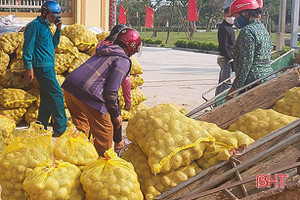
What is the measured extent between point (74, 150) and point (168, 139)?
23.1 inches

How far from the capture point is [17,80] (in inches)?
254

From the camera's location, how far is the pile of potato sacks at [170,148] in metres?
2.58

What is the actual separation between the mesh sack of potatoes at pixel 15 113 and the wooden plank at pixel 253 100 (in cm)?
373

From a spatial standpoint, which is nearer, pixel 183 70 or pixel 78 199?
pixel 78 199

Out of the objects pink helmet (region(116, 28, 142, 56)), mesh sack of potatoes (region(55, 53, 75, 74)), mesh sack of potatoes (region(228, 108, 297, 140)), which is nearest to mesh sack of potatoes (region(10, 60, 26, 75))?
mesh sack of potatoes (region(55, 53, 75, 74))

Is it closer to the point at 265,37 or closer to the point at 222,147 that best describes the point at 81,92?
the point at 222,147

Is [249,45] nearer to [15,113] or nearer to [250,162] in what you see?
[250,162]

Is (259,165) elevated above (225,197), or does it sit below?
above

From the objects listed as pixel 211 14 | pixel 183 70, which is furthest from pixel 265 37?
pixel 211 14

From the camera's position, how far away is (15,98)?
248 inches

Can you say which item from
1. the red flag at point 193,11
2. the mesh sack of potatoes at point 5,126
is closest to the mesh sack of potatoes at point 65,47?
the mesh sack of potatoes at point 5,126

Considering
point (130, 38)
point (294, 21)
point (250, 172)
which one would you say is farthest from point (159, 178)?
point (294, 21)

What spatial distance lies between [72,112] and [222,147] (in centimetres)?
166

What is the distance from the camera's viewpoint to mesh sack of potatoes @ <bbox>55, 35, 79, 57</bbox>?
6.49 m
